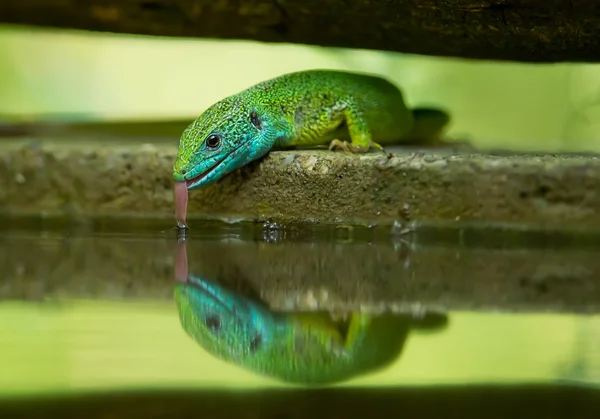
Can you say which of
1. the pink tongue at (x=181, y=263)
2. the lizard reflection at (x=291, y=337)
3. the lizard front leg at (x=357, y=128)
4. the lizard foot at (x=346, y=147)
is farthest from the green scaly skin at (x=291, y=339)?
the lizard front leg at (x=357, y=128)

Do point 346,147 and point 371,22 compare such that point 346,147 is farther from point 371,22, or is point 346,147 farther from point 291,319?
point 291,319

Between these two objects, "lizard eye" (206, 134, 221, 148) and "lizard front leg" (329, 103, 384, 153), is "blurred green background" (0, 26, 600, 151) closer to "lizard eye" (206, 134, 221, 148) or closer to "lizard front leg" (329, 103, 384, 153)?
"lizard front leg" (329, 103, 384, 153)

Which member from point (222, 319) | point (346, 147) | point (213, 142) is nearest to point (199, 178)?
point (213, 142)

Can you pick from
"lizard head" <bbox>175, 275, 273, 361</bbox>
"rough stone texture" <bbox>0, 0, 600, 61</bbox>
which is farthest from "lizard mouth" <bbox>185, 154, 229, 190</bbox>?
"lizard head" <bbox>175, 275, 273, 361</bbox>

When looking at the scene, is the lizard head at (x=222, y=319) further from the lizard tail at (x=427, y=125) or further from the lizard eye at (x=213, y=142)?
the lizard tail at (x=427, y=125)

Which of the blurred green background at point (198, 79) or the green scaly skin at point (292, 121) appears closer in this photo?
the green scaly skin at point (292, 121)

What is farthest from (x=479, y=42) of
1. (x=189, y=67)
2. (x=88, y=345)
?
(x=189, y=67)
